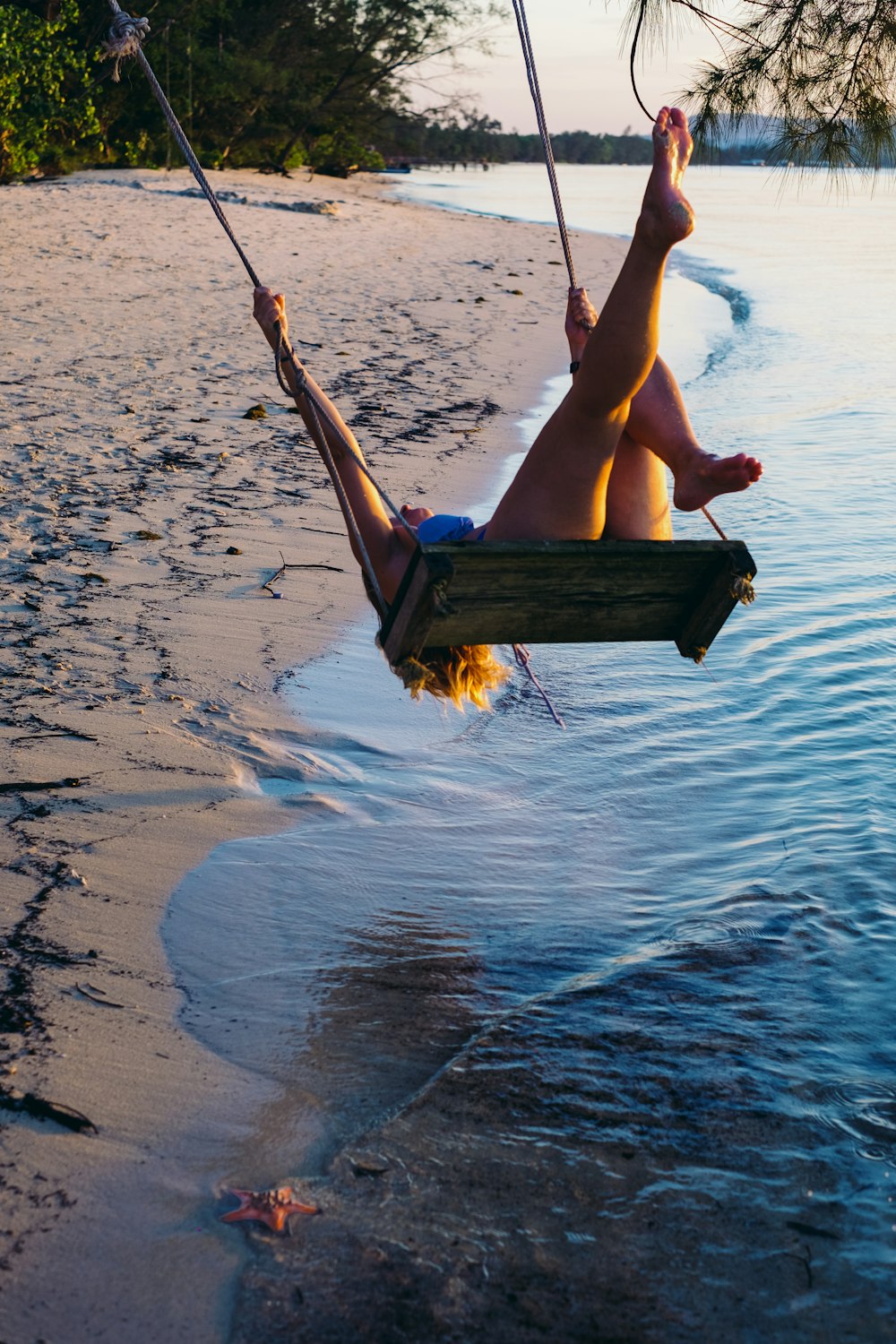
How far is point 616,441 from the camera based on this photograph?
2.71m

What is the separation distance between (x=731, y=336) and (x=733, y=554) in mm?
12091

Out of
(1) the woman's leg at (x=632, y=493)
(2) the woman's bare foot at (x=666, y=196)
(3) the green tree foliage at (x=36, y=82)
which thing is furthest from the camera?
(3) the green tree foliage at (x=36, y=82)

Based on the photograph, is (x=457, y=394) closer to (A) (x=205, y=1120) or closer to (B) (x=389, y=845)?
(B) (x=389, y=845)

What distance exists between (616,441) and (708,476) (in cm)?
22

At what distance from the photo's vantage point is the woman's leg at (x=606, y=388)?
95.7 inches

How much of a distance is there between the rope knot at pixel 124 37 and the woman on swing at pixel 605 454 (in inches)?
34.2

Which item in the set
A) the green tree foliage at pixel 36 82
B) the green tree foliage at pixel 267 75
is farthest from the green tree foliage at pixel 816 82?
the green tree foliage at pixel 267 75

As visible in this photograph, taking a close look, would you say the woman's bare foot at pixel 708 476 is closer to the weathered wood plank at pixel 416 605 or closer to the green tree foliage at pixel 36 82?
the weathered wood plank at pixel 416 605

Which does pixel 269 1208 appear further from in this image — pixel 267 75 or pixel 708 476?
pixel 267 75

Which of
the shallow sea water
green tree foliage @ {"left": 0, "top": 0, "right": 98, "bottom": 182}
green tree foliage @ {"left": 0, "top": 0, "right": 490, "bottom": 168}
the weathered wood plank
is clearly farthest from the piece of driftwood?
green tree foliage @ {"left": 0, "top": 0, "right": 490, "bottom": 168}

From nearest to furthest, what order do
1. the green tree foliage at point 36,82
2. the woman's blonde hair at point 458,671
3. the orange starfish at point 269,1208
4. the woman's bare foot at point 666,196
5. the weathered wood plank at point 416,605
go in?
the orange starfish at point 269,1208 → the woman's bare foot at point 666,196 → the weathered wood plank at point 416,605 → the woman's blonde hair at point 458,671 → the green tree foliage at point 36,82

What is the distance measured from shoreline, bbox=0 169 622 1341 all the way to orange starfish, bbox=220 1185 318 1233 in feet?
0.16

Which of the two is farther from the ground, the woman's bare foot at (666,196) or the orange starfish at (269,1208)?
the woman's bare foot at (666,196)

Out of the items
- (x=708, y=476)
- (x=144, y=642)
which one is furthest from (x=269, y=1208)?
(x=144, y=642)
